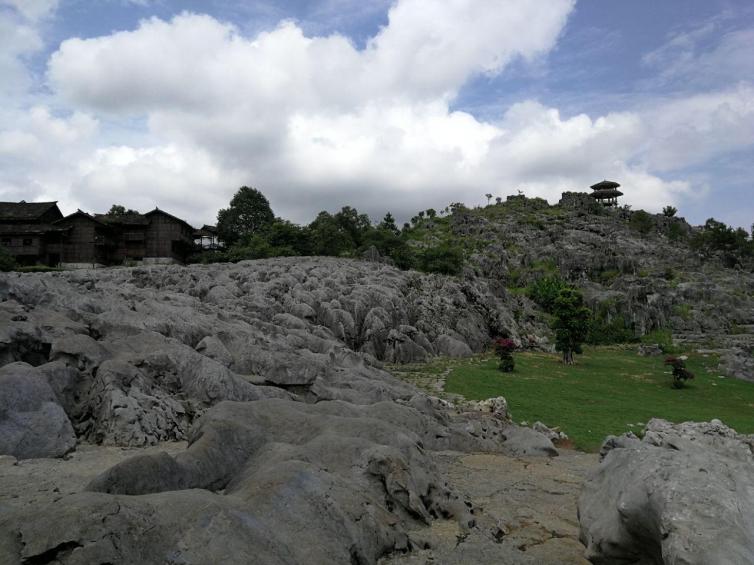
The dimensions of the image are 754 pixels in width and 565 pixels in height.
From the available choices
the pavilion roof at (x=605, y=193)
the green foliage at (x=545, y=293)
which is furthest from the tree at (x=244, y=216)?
the pavilion roof at (x=605, y=193)

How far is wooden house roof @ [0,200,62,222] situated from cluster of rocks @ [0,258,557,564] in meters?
51.7

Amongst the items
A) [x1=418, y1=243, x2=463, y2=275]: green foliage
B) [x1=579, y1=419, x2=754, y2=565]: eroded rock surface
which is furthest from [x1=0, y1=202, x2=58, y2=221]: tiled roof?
[x1=579, y1=419, x2=754, y2=565]: eroded rock surface

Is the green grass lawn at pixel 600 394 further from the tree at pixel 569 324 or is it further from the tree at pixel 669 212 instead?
the tree at pixel 669 212

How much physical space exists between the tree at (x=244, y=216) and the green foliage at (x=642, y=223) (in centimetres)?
11991

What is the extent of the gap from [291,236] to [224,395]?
67.4 meters

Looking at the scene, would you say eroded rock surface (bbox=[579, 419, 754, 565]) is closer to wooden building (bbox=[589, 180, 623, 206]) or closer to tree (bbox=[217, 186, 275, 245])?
tree (bbox=[217, 186, 275, 245])

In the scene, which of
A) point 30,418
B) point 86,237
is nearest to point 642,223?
point 86,237

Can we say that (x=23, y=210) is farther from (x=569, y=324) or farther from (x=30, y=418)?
(x=569, y=324)

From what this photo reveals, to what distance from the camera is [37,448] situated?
12.9 meters

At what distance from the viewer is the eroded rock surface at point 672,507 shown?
712 cm

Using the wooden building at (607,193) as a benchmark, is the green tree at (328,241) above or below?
below

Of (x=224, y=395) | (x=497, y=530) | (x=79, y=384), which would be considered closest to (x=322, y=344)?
(x=224, y=395)

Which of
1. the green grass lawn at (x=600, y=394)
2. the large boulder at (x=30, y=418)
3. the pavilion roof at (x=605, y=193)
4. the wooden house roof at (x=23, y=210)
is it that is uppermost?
the pavilion roof at (x=605, y=193)

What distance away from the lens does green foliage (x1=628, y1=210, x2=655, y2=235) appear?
525ft
